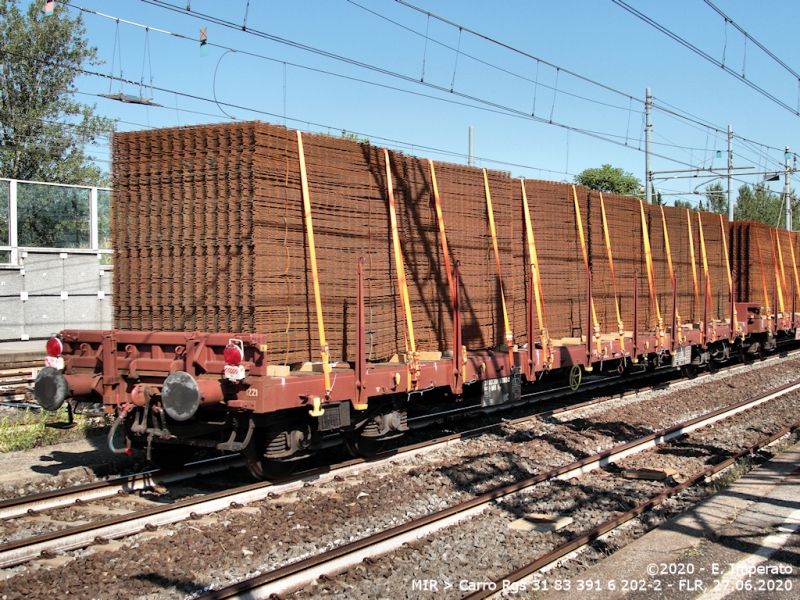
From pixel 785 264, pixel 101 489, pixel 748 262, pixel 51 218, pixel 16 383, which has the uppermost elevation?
pixel 51 218

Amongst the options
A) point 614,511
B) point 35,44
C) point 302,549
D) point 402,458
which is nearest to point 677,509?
point 614,511

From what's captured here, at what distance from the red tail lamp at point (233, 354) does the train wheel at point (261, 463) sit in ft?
4.00

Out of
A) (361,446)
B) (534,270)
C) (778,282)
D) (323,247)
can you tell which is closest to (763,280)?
(778,282)

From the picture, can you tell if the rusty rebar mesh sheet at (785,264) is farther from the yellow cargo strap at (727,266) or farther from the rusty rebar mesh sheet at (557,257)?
the rusty rebar mesh sheet at (557,257)

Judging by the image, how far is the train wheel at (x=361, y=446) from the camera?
816 centimetres

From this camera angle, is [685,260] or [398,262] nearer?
[398,262]

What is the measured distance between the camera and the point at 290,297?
687 centimetres

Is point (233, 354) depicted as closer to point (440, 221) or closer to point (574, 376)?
point (440, 221)

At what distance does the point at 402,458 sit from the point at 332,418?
73.7 inches

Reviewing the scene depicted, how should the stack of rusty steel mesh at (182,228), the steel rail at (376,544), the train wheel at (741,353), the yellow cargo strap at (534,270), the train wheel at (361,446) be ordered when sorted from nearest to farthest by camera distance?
1. the steel rail at (376,544)
2. the stack of rusty steel mesh at (182,228)
3. the train wheel at (361,446)
4. the yellow cargo strap at (534,270)
5. the train wheel at (741,353)

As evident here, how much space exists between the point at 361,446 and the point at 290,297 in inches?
90.7

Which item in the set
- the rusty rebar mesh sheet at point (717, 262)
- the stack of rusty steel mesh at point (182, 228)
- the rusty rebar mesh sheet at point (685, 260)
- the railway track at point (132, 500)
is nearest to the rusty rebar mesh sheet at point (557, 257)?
the railway track at point (132, 500)

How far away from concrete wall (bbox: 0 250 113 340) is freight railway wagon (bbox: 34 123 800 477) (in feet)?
34.9

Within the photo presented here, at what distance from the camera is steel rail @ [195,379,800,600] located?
472 cm
